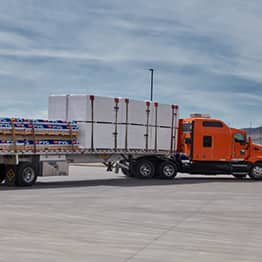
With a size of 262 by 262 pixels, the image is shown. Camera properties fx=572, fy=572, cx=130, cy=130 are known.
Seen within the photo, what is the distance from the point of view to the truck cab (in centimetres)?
2622

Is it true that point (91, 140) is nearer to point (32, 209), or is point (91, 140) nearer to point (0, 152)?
point (0, 152)

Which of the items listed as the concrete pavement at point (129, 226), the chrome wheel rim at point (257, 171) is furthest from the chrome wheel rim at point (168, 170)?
the concrete pavement at point (129, 226)

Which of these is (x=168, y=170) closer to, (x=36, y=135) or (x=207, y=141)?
(x=207, y=141)

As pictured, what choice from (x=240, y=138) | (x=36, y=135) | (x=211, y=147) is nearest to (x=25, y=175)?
(x=36, y=135)

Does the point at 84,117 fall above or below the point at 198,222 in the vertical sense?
above

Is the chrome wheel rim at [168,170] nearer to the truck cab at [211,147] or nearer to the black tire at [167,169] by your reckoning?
the black tire at [167,169]

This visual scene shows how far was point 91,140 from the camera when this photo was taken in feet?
74.5

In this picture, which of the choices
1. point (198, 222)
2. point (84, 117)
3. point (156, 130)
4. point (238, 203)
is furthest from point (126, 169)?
point (198, 222)

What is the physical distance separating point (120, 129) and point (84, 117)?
2.13m

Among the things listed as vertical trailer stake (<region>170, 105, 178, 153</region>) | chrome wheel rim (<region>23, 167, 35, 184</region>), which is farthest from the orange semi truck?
chrome wheel rim (<region>23, 167, 35, 184</region>)

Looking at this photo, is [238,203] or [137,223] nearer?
[137,223]

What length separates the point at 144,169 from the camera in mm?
25672

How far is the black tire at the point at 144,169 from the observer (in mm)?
25547

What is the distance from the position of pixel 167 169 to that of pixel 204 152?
1.92 meters
